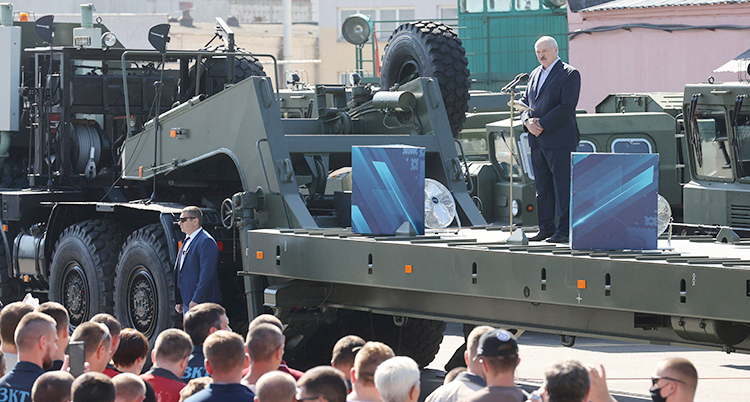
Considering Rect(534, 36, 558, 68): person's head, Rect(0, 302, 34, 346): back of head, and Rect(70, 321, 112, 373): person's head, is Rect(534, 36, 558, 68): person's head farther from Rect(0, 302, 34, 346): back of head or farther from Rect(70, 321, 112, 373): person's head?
Rect(0, 302, 34, 346): back of head

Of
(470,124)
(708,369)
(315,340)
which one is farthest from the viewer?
(470,124)

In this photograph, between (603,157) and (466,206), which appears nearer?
(603,157)

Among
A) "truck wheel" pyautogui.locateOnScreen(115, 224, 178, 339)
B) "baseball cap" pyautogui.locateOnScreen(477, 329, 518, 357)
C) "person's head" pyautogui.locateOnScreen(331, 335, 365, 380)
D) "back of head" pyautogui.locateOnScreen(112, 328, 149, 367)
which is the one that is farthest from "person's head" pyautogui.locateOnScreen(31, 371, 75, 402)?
"truck wheel" pyautogui.locateOnScreen(115, 224, 178, 339)

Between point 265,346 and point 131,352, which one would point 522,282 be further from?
point 131,352

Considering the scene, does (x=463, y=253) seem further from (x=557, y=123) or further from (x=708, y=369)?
(x=708, y=369)

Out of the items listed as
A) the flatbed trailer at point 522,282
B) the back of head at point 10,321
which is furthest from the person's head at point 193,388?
the flatbed trailer at point 522,282

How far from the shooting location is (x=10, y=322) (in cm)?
586

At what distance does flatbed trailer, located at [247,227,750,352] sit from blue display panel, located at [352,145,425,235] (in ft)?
0.52

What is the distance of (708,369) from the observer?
1083cm

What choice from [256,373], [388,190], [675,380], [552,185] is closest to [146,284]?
[388,190]

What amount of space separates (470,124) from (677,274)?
1026 cm

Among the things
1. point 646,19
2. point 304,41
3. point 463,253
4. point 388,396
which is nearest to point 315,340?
point 463,253

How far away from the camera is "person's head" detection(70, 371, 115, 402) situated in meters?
4.35

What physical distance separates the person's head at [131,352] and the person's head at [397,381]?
5.14 ft
